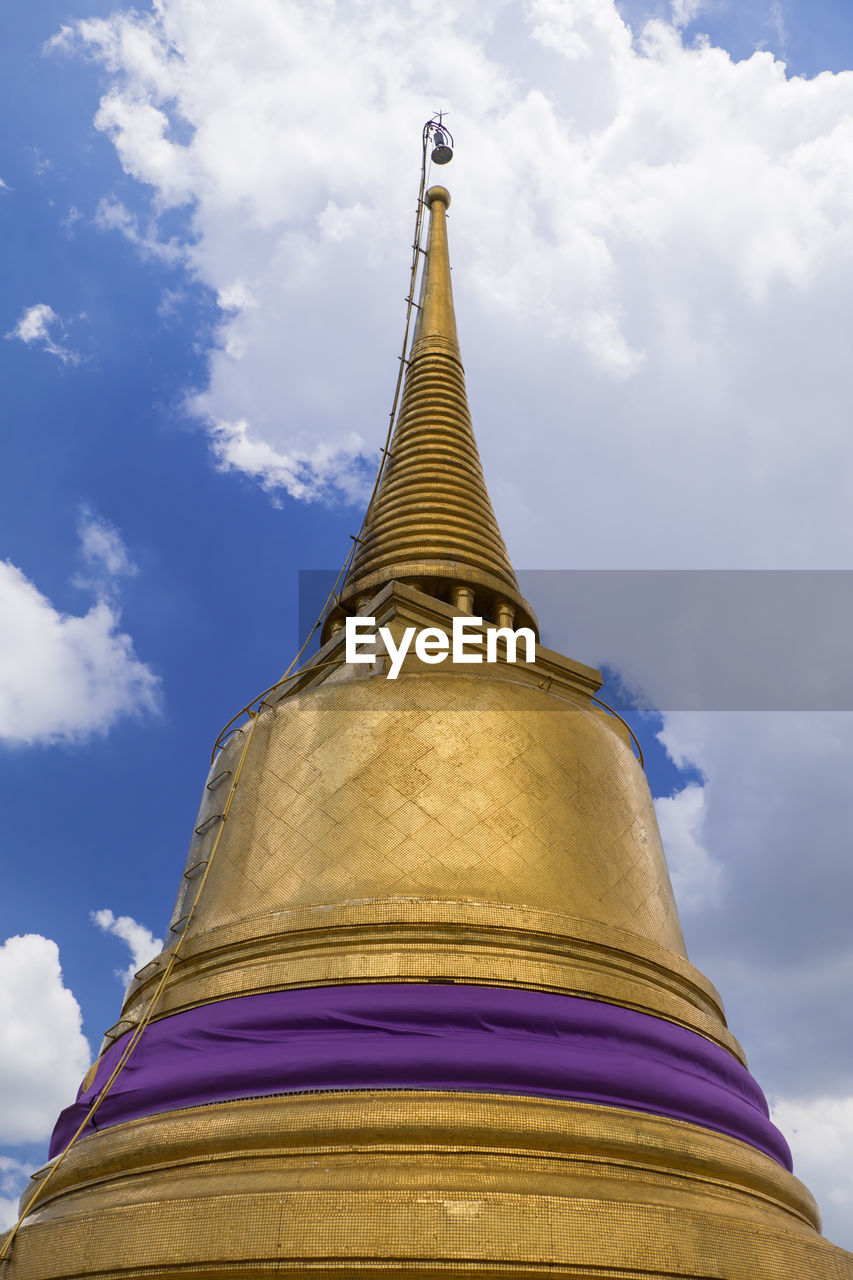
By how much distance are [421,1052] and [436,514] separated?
6154mm

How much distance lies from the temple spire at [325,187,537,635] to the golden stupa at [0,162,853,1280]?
4.93 feet

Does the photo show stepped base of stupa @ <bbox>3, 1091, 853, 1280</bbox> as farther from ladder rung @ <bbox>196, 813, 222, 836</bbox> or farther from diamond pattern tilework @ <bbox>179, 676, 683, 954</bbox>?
ladder rung @ <bbox>196, 813, 222, 836</bbox>

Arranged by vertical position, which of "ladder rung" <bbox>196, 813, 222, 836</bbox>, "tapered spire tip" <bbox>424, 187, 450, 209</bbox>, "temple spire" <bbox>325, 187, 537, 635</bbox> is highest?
"tapered spire tip" <bbox>424, 187, 450, 209</bbox>

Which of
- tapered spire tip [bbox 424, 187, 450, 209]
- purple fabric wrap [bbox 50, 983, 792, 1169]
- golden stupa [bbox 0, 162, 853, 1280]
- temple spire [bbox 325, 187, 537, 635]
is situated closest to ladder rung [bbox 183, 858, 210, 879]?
golden stupa [bbox 0, 162, 853, 1280]

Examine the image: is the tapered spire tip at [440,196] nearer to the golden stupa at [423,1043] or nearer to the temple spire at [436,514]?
the temple spire at [436,514]

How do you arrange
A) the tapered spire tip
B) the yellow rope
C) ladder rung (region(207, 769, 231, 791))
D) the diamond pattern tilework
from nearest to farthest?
the yellow rope, the diamond pattern tilework, ladder rung (region(207, 769, 231, 791)), the tapered spire tip

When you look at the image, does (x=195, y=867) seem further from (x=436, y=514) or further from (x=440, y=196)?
(x=440, y=196)

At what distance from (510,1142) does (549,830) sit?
2.25 meters

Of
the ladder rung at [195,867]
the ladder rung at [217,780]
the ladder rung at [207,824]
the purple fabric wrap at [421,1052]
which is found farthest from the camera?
the ladder rung at [217,780]

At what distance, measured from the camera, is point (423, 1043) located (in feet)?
15.9

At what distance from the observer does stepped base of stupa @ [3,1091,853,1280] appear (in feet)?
12.9

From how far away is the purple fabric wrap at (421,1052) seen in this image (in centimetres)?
479

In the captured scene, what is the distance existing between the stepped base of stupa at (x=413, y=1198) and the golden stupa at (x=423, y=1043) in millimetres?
11

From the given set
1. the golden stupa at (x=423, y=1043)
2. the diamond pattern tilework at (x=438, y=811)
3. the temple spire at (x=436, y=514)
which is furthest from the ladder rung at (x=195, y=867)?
the temple spire at (x=436, y=514)
